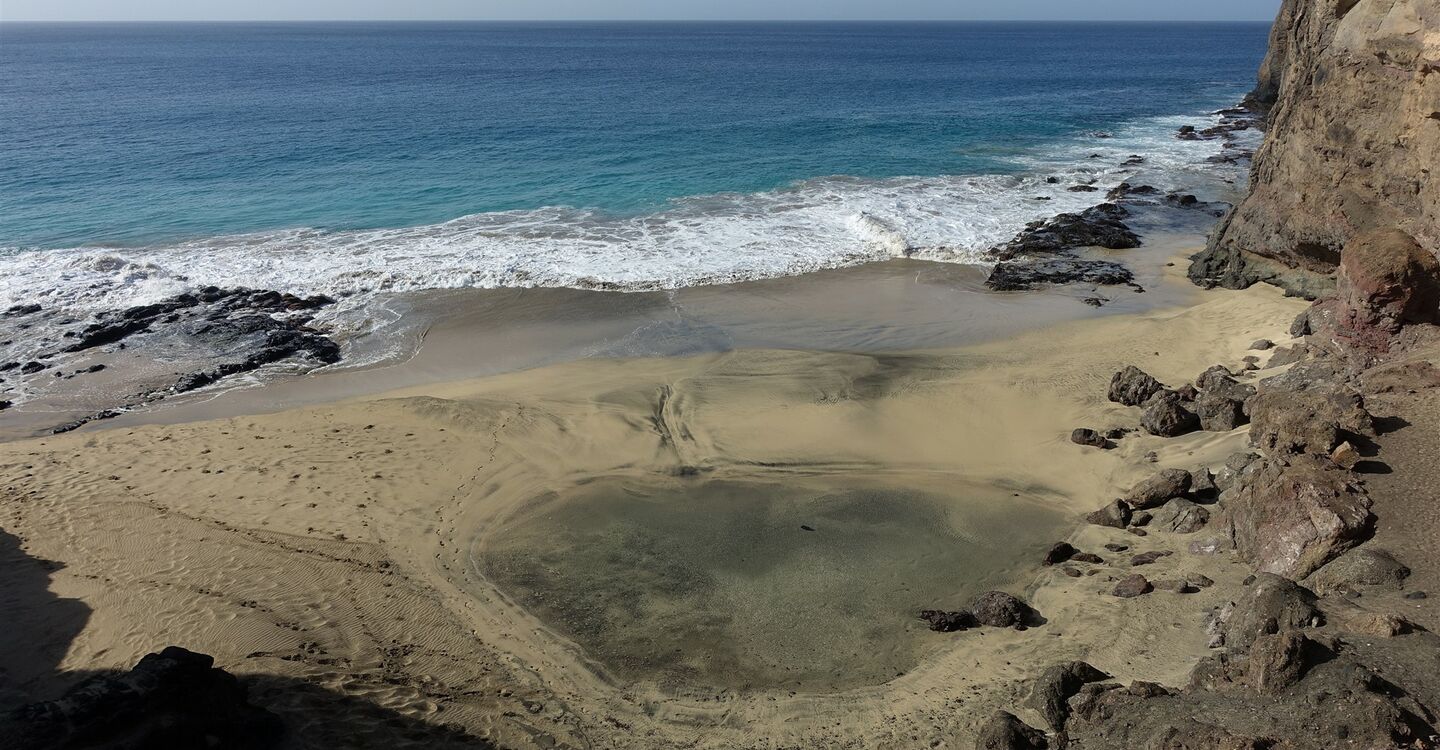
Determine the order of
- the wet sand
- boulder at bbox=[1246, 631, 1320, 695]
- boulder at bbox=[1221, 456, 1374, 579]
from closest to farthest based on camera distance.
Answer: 1. boulder at bbox=[1246, 631, 1320, 695]
2. boulder at bbox=[1221, 456, 1374, 579]
3. the wet sand

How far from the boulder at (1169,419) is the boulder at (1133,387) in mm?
772

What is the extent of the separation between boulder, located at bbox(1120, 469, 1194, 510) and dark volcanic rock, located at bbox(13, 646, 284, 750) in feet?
32.5

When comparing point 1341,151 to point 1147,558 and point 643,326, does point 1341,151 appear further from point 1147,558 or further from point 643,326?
point 643,326

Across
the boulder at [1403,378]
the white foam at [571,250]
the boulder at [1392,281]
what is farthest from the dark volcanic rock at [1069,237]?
the boulder at [1403,378]

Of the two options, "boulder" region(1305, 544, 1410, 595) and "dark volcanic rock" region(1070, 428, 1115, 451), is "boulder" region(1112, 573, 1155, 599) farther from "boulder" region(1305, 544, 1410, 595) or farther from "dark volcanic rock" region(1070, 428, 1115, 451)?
"dark volcanic rock" region(1070, 428, 1115, 451)

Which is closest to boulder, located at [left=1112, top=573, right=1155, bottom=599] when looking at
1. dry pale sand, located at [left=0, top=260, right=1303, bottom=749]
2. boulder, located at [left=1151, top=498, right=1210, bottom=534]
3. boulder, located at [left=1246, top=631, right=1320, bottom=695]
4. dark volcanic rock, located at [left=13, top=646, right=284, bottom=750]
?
dry pale sand, located at [left=0, top=260, right=1303, bottom=749]

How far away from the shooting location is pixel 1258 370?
1331cm

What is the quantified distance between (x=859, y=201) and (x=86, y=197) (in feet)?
88.3

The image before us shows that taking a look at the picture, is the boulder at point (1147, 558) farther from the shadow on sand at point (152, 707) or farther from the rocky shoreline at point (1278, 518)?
the shadow on sand at point (152, 707)

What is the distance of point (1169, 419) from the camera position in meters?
11.8

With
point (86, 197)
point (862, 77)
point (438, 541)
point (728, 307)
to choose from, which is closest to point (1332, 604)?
point (438, 541)

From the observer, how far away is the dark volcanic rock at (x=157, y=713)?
5.68 meters

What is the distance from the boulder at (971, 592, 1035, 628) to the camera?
8.41m

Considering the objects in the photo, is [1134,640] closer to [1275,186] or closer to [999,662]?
[999,662]
